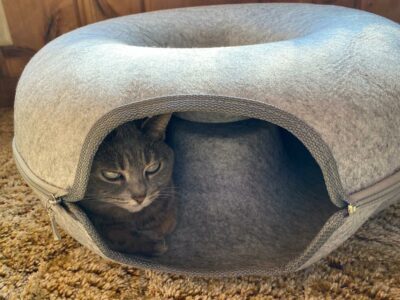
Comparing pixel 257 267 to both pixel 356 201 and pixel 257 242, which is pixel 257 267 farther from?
pixel 356 201

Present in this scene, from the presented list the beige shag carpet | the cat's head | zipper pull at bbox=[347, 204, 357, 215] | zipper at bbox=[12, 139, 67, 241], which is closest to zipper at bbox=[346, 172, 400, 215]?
zipper pull at bbox=[347, 204, 357, 215]

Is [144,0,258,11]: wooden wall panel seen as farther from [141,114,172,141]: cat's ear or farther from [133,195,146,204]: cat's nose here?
[133,195,146,204]: cat's nose

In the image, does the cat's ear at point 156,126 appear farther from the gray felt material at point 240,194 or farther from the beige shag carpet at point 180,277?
the beige shag carpet at point 180,277

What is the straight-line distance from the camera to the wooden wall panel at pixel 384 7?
1.57m

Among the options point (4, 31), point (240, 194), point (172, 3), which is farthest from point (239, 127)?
point (4, 31)

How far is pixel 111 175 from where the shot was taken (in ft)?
3.03

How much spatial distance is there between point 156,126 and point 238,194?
0.94 feet

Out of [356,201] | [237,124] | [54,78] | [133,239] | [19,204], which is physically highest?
[54,78]

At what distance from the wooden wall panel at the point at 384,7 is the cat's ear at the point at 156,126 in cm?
102

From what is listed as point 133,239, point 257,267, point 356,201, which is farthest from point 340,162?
point 133,239

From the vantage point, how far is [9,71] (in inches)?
70.8

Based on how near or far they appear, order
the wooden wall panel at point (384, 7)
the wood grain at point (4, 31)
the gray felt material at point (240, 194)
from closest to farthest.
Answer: the gray felt material at point (240, 194) → the wooden wall panel at point (384, 7) → the wood grain at point (4, 31)

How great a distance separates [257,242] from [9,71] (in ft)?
4.43

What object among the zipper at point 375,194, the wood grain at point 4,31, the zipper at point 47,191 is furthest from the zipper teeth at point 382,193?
the wood grain at point 4,31
